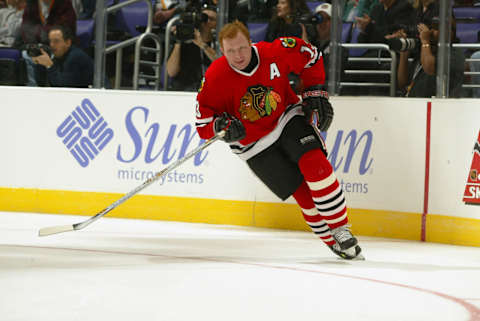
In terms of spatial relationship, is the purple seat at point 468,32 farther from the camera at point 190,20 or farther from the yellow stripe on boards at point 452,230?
the camera at point 190,20

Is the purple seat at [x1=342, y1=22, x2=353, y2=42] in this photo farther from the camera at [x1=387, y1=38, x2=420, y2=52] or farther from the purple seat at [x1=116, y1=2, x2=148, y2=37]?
the purple seat at [x1=116, y1=2, x2=148, y2=37]

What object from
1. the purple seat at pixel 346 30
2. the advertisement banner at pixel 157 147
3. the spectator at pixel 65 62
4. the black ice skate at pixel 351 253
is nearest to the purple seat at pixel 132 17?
the spectator at pixel 65 62

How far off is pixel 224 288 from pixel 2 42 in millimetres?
4187

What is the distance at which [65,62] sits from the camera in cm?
645

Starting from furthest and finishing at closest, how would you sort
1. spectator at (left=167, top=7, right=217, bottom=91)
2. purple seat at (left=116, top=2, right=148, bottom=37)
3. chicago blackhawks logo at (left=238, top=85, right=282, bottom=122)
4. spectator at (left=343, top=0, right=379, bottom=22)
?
purple seat at (left=116, top=2, right=148, bottom=37) → spectator at (left=167, top=7, right=217, bottom=91) → spectator at (left=343, top=0, right=379, bottom=22) → chicago blackhawks logo at (left=238, top=85, right=282, bottom=122)

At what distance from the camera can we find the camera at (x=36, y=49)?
657cm

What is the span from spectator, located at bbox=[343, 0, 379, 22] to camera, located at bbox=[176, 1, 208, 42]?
1.06 meters

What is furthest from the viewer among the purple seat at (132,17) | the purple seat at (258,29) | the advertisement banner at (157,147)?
the purple seat at (132,17)

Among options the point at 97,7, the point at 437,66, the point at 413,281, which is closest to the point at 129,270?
the point at 413,281

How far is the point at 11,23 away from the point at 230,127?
3321 millimetres

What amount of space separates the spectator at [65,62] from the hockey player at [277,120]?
7.73 feet

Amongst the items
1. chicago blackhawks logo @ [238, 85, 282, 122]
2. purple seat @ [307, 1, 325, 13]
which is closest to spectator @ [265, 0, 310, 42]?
purple seat @ [307, 1, 325, 13]

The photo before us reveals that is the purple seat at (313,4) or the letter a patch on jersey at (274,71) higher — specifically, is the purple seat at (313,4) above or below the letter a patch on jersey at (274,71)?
above

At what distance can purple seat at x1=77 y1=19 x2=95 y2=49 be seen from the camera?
6371mm
